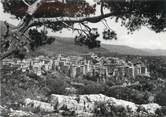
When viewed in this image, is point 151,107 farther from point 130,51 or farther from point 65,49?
point 65,49

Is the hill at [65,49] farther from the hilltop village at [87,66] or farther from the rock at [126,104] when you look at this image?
the rock at [126,104]

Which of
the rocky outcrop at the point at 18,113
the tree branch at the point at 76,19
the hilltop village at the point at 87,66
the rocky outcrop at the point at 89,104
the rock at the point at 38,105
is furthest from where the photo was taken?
the hilltop village at the point at 87,66

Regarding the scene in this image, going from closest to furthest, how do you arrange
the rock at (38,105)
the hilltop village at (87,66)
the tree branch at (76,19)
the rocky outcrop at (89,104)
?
the tree branch at (76,19)
the rock at (38,105)
the rocky outcrop at (89,104)
the hilltop village at (87,66)

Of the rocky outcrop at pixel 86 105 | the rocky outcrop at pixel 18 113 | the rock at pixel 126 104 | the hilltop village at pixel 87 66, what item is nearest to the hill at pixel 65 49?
the hilltop village at pixel 87 66

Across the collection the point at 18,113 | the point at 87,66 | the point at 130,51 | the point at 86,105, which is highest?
the point at 130,51

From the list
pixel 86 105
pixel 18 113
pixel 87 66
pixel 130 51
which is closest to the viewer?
pixel 18 113

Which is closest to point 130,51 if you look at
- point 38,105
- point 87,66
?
point 87,66
